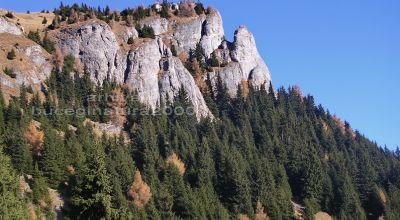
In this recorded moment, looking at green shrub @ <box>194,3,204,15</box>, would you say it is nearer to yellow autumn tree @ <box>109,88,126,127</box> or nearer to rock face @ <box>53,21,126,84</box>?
rock face @ <box>53,21,126,84</box>

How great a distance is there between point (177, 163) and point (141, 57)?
44758 millimetres

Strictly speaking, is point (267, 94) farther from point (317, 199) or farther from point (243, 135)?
point (317, 199)

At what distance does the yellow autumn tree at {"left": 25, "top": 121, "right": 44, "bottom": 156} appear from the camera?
96.5 m

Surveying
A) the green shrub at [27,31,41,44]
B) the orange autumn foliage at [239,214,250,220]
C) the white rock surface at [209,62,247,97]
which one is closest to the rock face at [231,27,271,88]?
the white rock surface at [209,62,247,97]

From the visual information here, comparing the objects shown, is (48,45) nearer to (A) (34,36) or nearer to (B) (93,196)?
(A) (34,36)

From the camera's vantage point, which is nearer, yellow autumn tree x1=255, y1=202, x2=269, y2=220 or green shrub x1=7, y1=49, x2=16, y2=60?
yellow autumn tree x1=255, y1=202, x2=269, y2=220

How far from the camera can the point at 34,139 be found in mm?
97562

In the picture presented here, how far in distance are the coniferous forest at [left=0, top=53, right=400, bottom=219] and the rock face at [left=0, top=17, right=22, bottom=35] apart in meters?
16.1

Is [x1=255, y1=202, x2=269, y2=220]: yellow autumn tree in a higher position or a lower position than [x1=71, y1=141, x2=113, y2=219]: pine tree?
higher

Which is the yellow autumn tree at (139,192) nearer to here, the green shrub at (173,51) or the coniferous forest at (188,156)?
the coniferous forest at (188,156)

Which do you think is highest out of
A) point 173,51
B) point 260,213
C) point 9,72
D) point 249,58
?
point 249,58

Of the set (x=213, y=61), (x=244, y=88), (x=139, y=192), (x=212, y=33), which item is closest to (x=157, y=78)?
(x=213, y=61)

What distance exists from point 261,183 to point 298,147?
2818 cm

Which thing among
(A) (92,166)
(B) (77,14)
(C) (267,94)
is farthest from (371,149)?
(A) (92,166)
